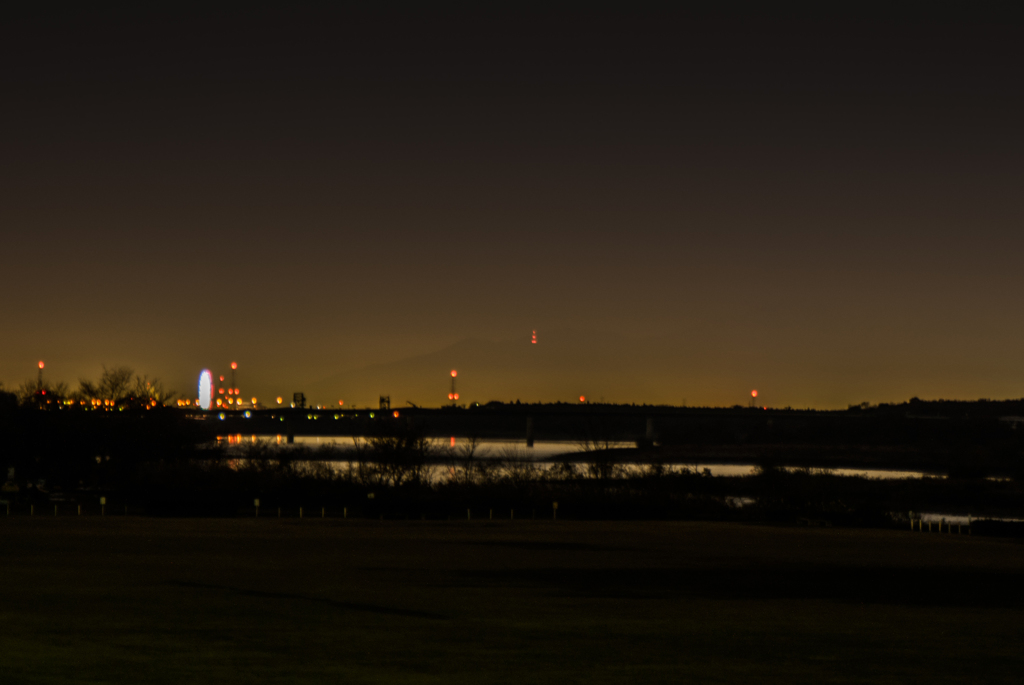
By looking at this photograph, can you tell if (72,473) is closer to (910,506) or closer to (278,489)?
(278,489)

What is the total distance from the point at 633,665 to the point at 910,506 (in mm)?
68215

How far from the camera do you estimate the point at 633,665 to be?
47.9 ft

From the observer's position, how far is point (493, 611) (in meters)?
19.5

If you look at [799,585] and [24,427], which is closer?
[799,585]

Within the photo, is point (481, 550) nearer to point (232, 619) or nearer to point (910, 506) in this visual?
point (232, 619)

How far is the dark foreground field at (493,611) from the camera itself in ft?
46.9

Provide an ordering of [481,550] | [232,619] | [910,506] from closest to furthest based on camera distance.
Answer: [232,619] → [481,550] → [910,506]

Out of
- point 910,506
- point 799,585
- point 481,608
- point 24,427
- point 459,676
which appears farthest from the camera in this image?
point 910,506

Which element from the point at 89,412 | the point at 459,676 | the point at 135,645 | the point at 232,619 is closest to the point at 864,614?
the point at 459,676

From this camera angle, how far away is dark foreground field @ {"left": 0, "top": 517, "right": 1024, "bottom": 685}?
14.3 m

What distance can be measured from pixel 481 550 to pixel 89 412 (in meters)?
54.7

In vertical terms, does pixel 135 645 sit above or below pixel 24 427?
below

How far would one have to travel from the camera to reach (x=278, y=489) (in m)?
70.1

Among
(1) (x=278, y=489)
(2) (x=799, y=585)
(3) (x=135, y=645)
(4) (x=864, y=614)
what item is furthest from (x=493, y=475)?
(3) (x=135, y=645)
